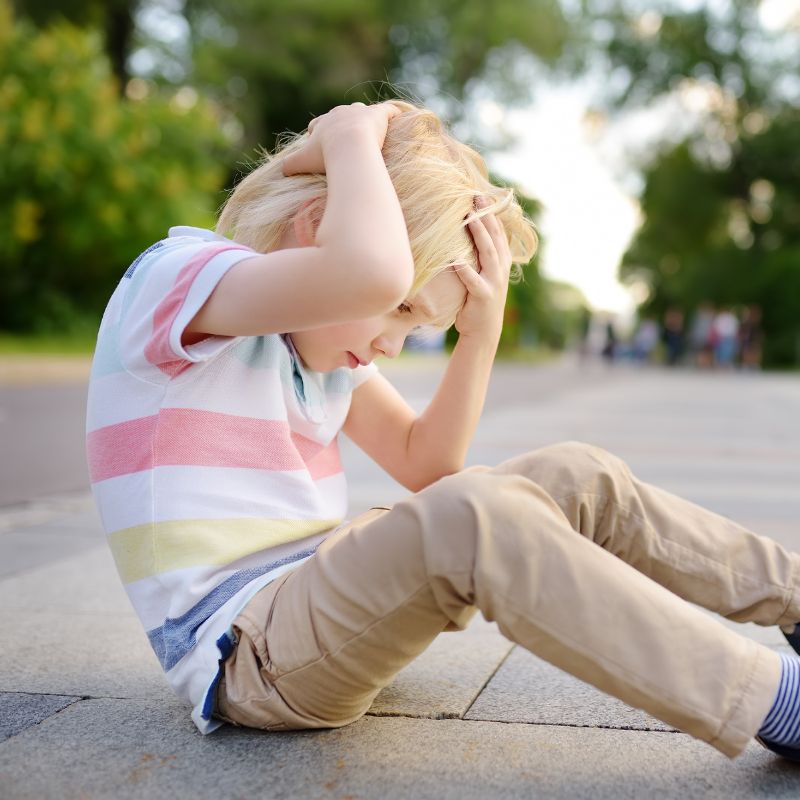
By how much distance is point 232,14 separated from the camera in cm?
2744

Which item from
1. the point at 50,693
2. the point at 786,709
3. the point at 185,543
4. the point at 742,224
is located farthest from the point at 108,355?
the point at 742,224

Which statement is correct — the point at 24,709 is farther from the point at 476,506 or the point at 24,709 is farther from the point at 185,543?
the point at 476,506

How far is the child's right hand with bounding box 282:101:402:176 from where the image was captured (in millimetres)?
1790

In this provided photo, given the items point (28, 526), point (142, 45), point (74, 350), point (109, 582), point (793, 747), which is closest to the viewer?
point (793, 747)

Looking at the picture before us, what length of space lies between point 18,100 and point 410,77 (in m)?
18.7

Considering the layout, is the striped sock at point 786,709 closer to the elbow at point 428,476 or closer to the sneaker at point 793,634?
the sneaker at point 793,634

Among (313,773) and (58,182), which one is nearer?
(313,773)

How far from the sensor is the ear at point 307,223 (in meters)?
1.88

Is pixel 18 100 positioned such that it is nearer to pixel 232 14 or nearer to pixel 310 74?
pixel 232 14

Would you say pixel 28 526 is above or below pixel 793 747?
below

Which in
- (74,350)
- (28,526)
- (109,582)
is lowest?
(74,350)

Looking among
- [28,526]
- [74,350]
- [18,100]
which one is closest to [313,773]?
[28,526]

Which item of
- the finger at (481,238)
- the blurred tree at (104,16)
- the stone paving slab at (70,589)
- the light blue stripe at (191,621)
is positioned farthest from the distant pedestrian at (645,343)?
the light blue stripe at (191,621)

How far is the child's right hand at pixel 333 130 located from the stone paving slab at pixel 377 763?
0.92 meters
